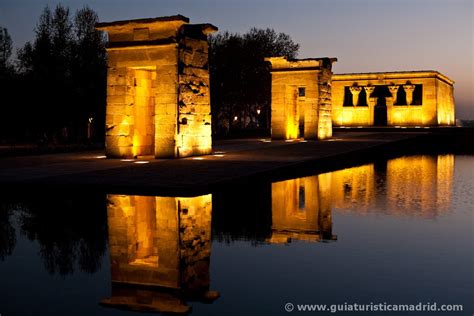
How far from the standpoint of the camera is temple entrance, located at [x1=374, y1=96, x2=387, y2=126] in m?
47.2

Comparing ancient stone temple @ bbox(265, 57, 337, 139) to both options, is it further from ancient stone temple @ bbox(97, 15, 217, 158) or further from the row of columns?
the row of columns

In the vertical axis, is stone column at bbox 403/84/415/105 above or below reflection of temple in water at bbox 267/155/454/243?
above

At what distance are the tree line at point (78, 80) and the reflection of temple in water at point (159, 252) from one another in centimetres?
2129

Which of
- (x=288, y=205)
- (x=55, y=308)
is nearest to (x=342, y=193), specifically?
(x=288, y=205)

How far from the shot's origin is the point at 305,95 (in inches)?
1187

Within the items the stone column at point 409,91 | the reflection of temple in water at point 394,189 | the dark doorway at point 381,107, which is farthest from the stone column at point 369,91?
the reflection of temple in water at point 394,189

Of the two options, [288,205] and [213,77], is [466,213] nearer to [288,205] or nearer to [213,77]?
[288,205]

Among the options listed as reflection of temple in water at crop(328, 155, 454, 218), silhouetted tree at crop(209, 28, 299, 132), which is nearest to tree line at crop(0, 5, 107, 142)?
silhouetted tree at crop(209, 28, 299, 132)

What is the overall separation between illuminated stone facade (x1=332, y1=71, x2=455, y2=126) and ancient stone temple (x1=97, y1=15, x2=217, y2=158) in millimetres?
29875

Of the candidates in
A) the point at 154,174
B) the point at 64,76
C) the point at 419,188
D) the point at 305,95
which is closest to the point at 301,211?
the point at 419,188

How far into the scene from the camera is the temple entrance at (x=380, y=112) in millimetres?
47250

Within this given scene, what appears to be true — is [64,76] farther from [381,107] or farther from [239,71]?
[381,107]

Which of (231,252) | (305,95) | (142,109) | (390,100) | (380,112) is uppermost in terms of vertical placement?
(390,100)

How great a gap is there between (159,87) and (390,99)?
31.7 metres
